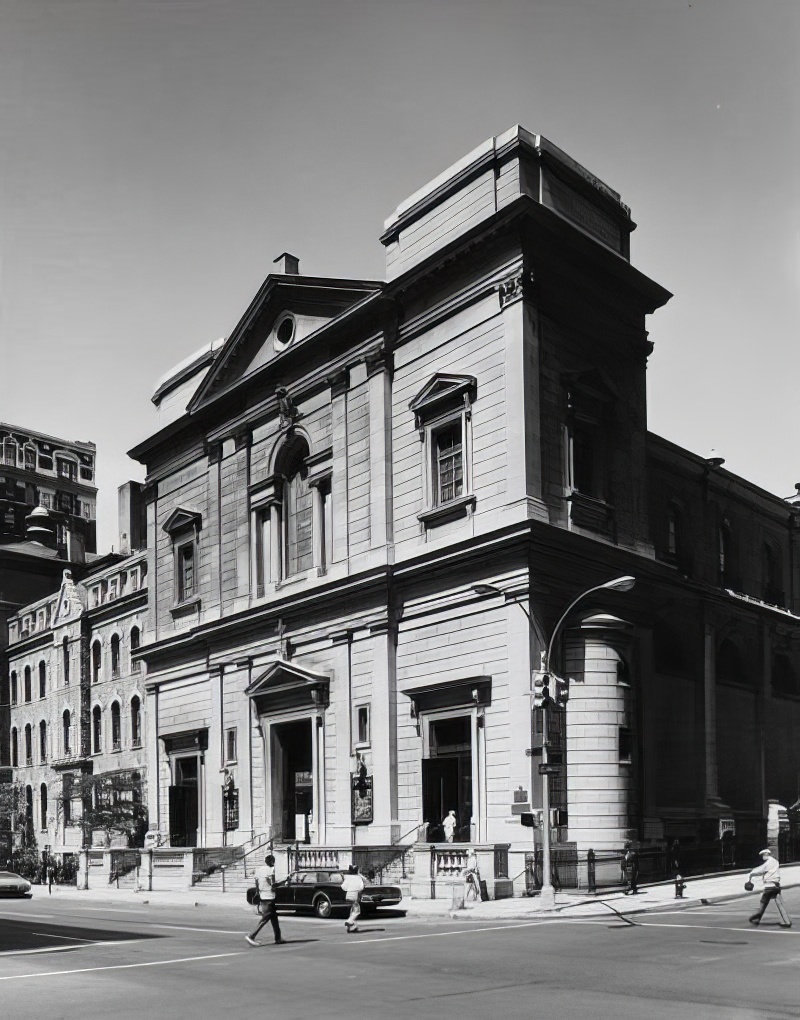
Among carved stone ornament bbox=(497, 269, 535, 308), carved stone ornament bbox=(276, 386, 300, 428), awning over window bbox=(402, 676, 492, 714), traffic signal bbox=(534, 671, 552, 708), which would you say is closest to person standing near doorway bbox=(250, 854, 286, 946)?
traffic signal bbox=(534, 671, 552, 708)

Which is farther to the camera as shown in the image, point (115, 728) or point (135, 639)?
point (115, 728)

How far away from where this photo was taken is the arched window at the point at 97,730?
228 feet

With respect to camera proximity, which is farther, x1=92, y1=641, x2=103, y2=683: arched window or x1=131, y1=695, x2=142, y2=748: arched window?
x1=92, y1=641, x2=103, y2=683: arched window

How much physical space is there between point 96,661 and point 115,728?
505cm

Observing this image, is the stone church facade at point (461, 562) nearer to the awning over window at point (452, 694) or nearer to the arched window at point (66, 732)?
the awning over window at point (452, 694)

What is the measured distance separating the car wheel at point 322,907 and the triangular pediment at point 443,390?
16.3 metres

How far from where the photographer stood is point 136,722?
6556cm

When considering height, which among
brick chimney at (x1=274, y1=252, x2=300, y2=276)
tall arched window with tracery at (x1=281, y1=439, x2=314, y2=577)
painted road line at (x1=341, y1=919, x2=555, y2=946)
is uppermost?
brick chimney at (x1=274, y1=252, x2=300, y2=276)

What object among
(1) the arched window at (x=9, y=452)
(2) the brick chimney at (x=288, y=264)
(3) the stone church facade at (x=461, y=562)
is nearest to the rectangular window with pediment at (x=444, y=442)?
(3) the stone church facade at (x=461, y=562)

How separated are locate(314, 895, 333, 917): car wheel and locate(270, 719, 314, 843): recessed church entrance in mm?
14343

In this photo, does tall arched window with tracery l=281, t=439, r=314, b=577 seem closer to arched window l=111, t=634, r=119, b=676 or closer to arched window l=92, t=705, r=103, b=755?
arched window l=111, t=634, r=119, b=676

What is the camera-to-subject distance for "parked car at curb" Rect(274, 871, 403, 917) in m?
30.3

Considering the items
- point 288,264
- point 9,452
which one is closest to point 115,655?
point 288,264

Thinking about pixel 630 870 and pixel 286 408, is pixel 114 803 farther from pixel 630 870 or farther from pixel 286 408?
pixel 630 870
